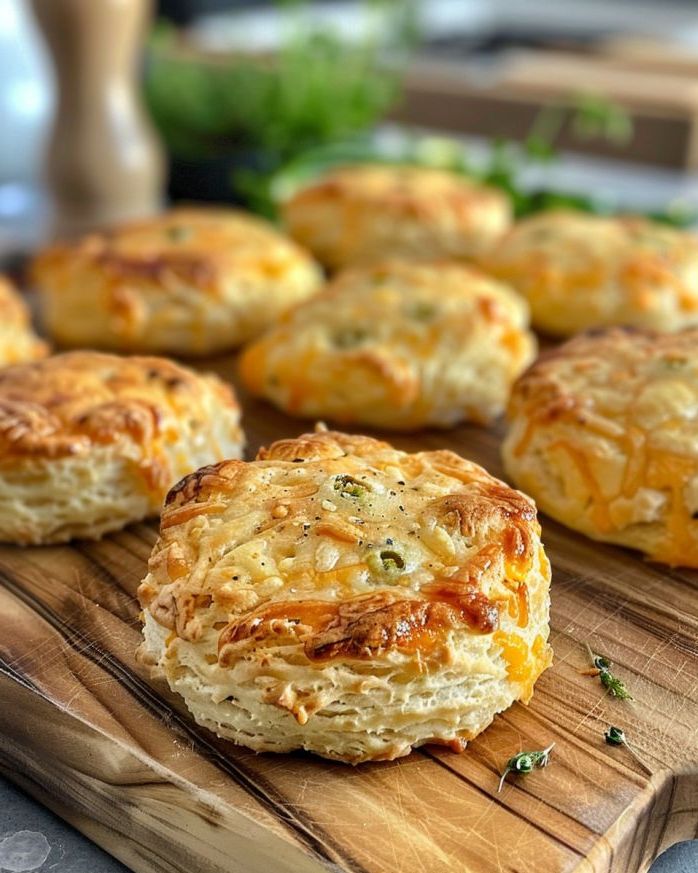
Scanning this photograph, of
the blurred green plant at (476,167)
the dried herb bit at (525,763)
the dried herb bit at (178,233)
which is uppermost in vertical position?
the dried herb bit at (178,233)

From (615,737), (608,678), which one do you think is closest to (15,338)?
(608,678)

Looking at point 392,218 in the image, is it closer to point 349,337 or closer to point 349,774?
point 349,337

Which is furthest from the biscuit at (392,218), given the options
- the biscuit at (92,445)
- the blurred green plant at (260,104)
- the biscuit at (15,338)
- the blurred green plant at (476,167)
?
the biscuit at (92,445)

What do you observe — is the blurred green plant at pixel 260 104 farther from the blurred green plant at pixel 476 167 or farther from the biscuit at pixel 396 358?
the biscuit at pixel 396 358

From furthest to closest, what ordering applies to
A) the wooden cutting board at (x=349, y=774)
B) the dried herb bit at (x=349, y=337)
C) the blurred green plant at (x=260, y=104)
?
the blurred green plant at (x=260, y=104), the dried herb bit at (x=349, y=337), the wooden cutting board at (x=349, y=774)

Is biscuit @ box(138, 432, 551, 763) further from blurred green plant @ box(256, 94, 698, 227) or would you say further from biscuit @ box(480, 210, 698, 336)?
blurred green plant @ box(256, 94, 698, 227)
